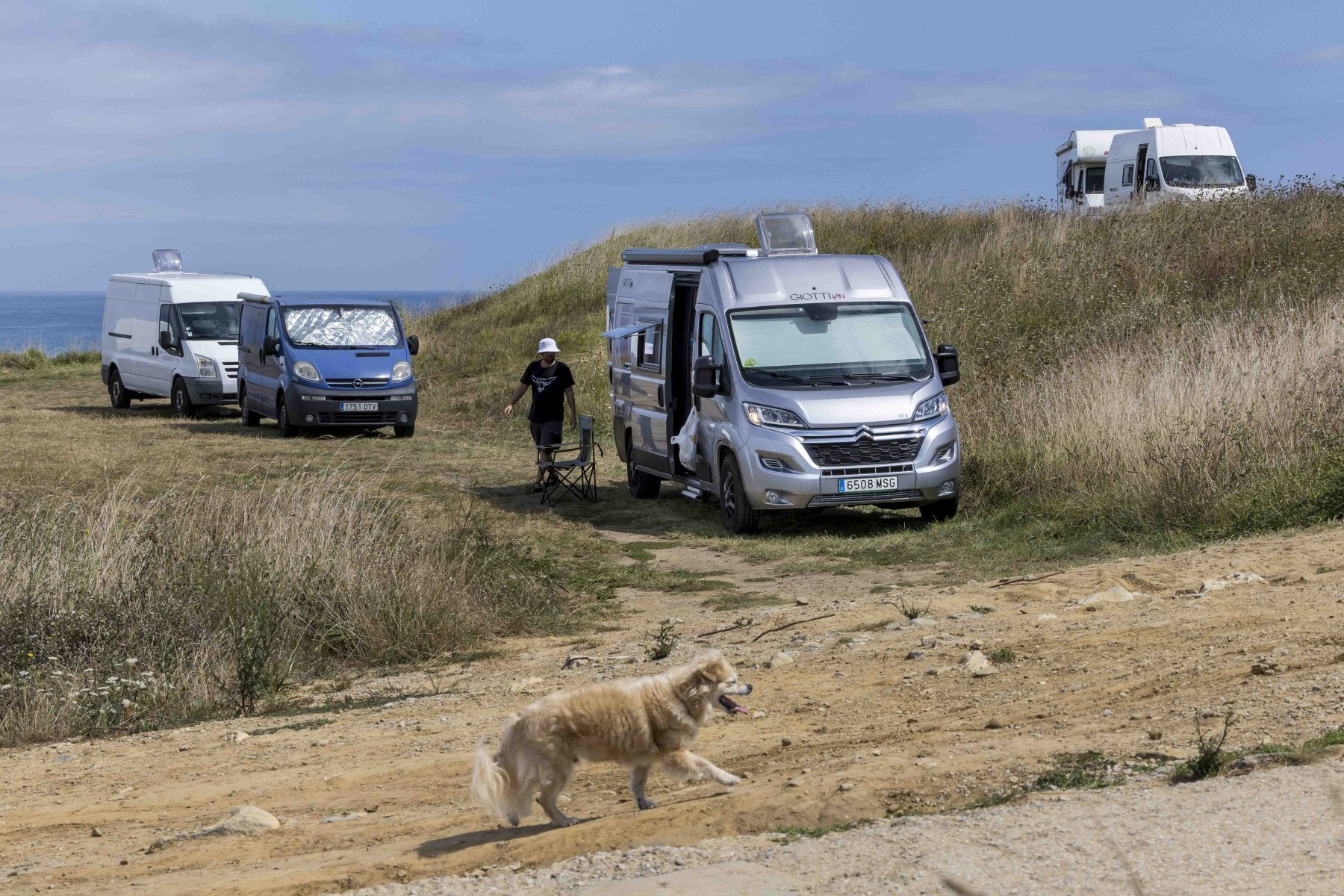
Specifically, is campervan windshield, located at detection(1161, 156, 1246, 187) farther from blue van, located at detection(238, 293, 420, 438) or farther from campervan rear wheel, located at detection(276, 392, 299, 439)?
campervan rear wheel, located at detection(276, 392, 299, 439)

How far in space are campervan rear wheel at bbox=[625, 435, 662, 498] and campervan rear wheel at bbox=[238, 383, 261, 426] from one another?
987cm

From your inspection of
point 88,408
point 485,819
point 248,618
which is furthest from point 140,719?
point 88,408

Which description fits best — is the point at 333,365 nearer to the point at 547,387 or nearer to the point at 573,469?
the point at 547,387

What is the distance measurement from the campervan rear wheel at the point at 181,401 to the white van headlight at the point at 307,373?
183 inches

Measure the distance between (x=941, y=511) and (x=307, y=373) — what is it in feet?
40.5

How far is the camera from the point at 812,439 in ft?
45.4

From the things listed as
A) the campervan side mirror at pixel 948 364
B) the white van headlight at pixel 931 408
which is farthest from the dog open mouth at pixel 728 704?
the campervan side mirror at pixel 948 364

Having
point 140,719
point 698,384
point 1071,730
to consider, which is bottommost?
point 140,719

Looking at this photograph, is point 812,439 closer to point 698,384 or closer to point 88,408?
point 698,384

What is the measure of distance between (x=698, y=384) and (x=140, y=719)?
7.34 meters

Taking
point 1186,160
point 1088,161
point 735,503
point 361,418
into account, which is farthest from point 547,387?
point 1088,161

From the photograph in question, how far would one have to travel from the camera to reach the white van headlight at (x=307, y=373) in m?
23.3

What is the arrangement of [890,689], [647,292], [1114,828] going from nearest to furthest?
[1114,828] < [890,689] < [647,292]

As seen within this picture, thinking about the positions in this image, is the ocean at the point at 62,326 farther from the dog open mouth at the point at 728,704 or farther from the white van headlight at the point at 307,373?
the dog open mouth at the point at 728,704
